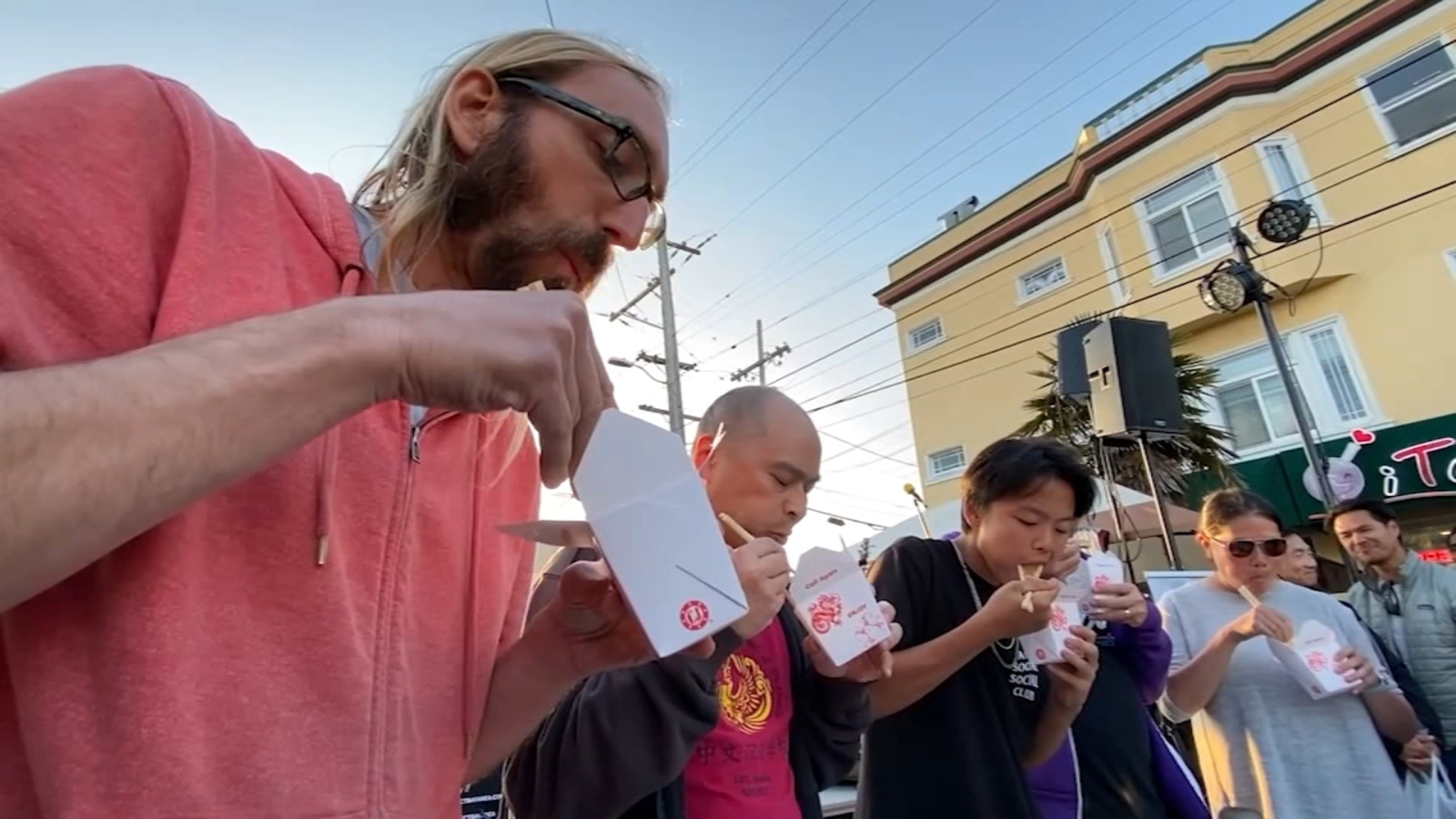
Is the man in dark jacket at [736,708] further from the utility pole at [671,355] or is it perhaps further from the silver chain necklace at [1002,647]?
the utility pole at [671,355]

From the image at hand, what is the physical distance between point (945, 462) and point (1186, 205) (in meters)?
5.55

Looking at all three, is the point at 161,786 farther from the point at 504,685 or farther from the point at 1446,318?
the point at 1446,318

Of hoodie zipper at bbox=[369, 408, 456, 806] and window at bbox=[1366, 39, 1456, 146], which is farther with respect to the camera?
window at bbox=[1366, 39, 1456, 146]

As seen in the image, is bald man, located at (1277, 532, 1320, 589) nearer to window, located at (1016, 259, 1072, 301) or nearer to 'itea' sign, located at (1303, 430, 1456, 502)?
'itea' sign, located at (1303, 430, 1456, 502)

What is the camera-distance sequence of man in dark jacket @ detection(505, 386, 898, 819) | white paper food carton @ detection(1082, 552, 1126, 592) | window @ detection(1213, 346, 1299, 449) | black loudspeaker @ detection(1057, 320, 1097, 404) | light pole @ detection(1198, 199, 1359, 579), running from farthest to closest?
window @ detection(1213, 346, 1299, 449) → light pole @ detection(1198, 199, 1359, 579) → black loudspeaker @ detection(1057, 320, 1097, 404) → white paper food carton @ detection(1082, 552, 1126, 592) → man in dark jacket @ detection(505, 386, 898, 819)

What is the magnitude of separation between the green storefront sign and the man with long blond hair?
8133 millimetres

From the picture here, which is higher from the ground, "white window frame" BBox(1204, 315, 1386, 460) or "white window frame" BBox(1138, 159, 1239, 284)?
"white window frame" BBox(1138, 159, 1239, 284)

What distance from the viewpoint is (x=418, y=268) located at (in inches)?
33.9

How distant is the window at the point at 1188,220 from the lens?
392 inches

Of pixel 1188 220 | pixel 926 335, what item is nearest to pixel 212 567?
pixel 1188 220

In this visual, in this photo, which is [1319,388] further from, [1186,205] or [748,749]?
[748,749]

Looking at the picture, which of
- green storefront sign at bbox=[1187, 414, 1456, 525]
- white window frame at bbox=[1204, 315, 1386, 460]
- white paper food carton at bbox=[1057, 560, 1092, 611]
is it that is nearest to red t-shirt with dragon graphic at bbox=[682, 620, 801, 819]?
white paper food carton at bbox=[1057, 560, 1092, 611]

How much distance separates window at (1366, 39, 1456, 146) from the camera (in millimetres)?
8414

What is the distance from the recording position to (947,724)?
176cm
